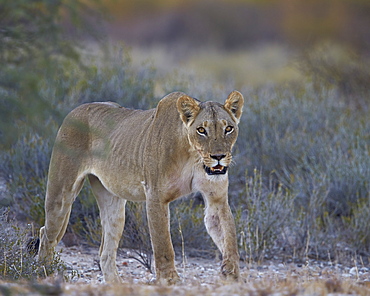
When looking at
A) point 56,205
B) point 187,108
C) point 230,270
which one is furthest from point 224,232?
point 56,205

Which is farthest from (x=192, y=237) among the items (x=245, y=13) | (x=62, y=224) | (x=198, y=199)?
(x=245, y=13)

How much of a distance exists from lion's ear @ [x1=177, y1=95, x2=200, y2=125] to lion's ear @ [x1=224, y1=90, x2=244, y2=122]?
259 mm

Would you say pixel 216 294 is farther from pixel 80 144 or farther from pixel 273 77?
pixel 273 77

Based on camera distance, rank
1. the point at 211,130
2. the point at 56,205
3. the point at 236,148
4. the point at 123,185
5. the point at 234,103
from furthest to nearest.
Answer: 1. the point at 236,148
2. the point at 56,205
3. the point at 123,185
4. the point at 234,103
5. the point at 211,130

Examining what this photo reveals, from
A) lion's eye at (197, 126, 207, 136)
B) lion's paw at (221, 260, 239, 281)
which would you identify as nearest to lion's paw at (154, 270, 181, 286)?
lion's paw at (221, 260, 239, 281)

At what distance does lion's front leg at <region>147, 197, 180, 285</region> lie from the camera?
5363 mm

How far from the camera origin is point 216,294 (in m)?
4.19

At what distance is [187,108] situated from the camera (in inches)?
214

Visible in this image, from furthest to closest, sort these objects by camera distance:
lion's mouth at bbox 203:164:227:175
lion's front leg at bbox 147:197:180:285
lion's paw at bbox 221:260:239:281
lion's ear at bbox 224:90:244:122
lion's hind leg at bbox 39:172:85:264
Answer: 1. lion's hind leg at bbox 39:172:85:264
2. lion's ear at bbox 224:90:244:122
3. lion's front leg at bbox 147:197:180:285
4. lion's paw at bbox 221:260:239:281
5. lion's mouth at bbox 203:164:227:175

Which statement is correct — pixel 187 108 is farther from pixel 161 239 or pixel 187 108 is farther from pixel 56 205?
pixel 56 205

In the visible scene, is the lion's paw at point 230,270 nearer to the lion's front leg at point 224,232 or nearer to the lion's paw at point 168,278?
the lion's front leg at point 224,232

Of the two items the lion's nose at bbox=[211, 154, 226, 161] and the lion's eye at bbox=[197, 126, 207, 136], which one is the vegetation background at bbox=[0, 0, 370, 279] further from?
the lion's nose at bbox=[211, 154, 226, 161]

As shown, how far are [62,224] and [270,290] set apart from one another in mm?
2751

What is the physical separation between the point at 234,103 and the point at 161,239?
1.22m
